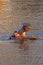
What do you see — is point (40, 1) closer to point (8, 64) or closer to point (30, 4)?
point (30, 4)

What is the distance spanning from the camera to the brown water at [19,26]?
6.24ft

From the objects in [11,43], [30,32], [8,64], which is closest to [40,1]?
[30,32]

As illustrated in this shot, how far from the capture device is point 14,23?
280 centimetres

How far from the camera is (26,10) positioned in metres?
3.34

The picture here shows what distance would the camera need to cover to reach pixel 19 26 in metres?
2.68

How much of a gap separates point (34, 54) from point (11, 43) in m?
0.27

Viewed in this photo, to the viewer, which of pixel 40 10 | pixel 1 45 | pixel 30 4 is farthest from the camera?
pixel 30 4

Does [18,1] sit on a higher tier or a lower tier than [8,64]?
higher

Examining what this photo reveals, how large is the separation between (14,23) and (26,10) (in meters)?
0.58

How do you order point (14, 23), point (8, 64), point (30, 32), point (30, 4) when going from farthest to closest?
point (30, 4)
point (14, 23)
point (30, 32)
point (8, 64)

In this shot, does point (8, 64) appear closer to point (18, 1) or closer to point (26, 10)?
point (26, 10)

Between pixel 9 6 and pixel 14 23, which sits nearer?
pixel 14 23

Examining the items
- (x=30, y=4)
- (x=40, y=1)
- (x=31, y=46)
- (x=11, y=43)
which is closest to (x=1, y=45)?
(x=11, y=43)

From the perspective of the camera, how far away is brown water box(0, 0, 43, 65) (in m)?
1.90
